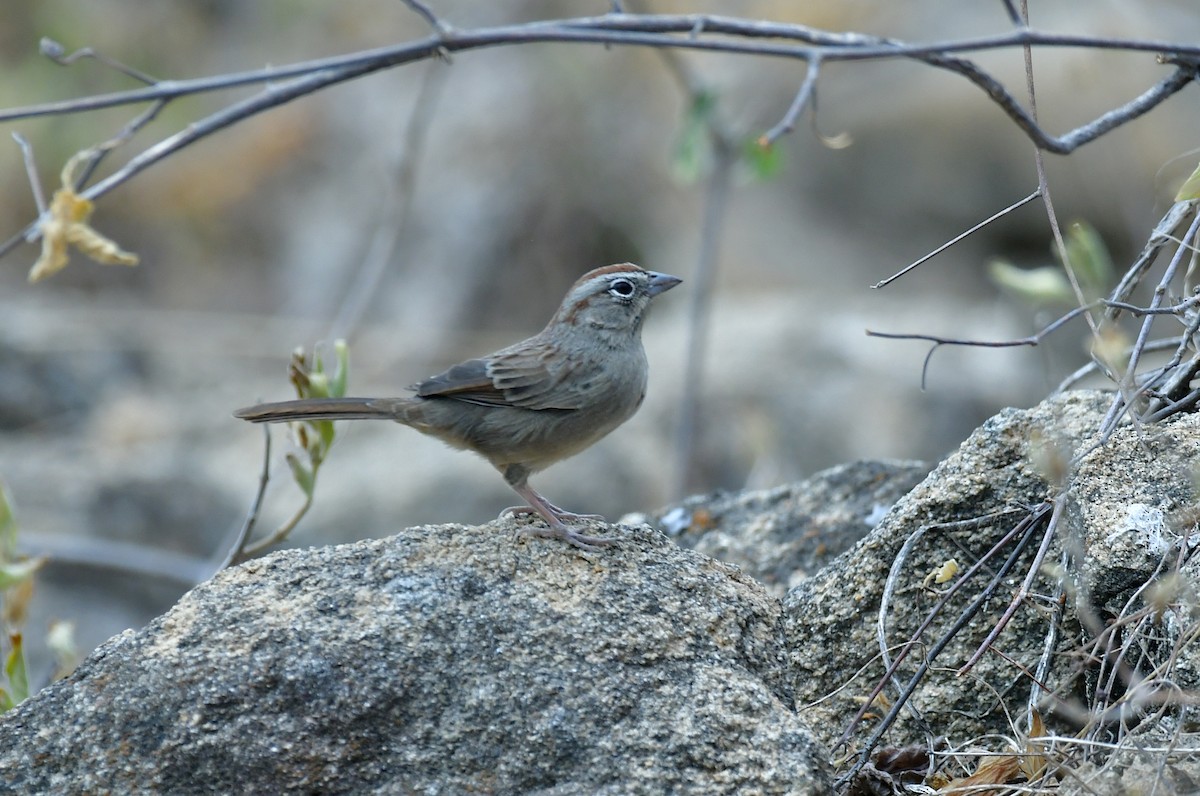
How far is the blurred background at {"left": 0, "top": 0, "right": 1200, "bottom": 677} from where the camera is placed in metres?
8.43

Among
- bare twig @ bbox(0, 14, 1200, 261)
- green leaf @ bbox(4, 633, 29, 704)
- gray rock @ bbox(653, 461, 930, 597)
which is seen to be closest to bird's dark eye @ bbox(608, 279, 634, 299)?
gray rock @ bbox(653, 461, 930, 597)

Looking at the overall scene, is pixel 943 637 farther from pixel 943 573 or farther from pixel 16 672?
pixel 16 672

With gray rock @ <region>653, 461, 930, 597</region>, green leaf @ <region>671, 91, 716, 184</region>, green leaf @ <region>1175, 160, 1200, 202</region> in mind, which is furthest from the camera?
green leaf @ <region>671, 91, 716, 184</region>

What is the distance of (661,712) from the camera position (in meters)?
2.97

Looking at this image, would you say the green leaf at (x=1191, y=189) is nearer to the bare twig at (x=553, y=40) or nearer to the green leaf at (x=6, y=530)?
the bare twig at (x=553, y=40)

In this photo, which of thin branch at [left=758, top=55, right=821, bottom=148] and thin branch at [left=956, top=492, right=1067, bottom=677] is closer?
thin branch at [left=956, top=492, right=1067, bottom=677]

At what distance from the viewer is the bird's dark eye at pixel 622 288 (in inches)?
199

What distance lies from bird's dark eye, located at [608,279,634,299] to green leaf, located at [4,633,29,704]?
2.45 m

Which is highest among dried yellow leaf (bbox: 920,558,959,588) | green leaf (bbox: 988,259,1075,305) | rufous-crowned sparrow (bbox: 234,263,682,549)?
green leaf (bbox: 988,259,1075,305)

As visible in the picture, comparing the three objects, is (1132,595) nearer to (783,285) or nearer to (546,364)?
(546,364)

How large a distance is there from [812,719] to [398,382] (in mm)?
7370

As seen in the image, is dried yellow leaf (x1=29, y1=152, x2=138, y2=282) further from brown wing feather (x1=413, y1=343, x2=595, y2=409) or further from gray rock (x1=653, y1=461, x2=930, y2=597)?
gray rock (x1=653, y1=461, x2=930, y2=597)

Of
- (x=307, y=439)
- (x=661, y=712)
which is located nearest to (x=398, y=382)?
(x=307, y=439)

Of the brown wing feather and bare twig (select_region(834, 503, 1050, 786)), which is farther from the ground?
the brown wing feather
